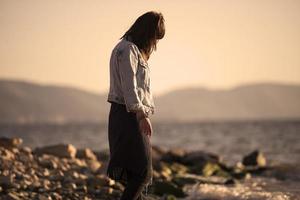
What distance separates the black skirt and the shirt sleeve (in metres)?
0.16

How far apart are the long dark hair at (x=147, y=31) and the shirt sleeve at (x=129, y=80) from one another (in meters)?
0.23

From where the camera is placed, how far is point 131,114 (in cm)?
622

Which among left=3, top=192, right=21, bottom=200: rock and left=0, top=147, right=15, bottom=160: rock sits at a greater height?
left=3, top=192, right=21, bottom=200: rock

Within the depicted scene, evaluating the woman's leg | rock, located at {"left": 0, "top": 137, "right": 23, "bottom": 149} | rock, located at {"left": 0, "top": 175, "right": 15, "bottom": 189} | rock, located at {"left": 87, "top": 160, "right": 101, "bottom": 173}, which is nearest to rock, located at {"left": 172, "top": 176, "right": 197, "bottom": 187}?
rock, located at {"left": 87, "top": 160, "right": 101, "bottom": 173}

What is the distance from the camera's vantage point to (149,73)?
6.33 meters

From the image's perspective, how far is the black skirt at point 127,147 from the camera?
620 centimetres

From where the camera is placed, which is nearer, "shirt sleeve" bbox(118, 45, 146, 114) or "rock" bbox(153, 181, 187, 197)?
"shirt sleeve" bbox(118, 45, 146, 114)

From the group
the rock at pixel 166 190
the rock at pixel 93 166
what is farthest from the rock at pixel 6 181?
the rock at pixel 93 166

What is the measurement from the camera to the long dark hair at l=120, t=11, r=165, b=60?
20.8ft

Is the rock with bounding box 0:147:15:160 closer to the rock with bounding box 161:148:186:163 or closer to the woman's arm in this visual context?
the woman's arm

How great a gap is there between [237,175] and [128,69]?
11.3 m

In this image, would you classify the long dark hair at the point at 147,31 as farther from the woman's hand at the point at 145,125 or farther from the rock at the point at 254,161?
the rock at the point at 254,161

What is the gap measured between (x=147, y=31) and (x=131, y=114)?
81 centimetres

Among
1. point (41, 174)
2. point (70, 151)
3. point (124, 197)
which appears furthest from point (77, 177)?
point (124, 197)
